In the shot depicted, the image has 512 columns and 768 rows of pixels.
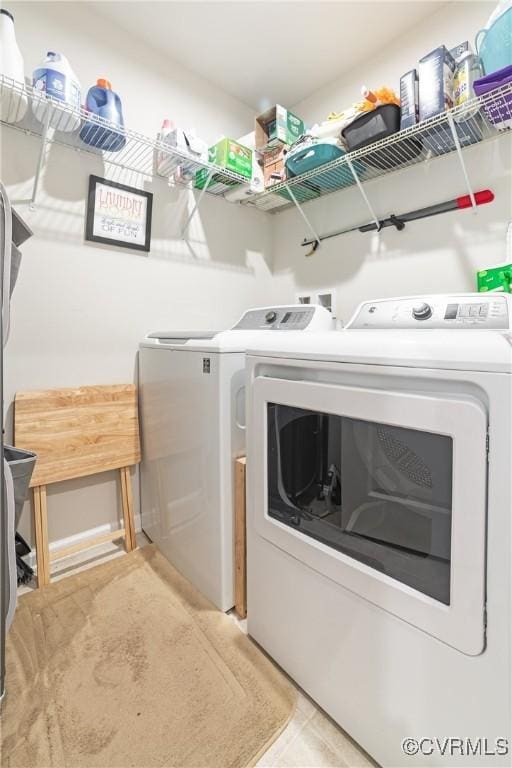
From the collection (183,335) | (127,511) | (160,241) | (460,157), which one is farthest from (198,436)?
(460,157)

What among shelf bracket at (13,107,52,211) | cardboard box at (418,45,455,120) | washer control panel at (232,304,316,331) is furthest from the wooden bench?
cardboard box at (418,45,455,120)

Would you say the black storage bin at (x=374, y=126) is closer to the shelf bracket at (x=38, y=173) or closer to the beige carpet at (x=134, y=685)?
the shelf bracket at (x=38, y=173)

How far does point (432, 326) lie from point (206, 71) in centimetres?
202

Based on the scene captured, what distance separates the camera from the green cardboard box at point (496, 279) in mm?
1355

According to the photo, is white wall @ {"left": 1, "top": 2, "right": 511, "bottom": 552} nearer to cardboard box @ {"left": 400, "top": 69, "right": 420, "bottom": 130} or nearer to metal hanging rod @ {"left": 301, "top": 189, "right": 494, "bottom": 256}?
metal hanging rod @ {"left": 301, "top": 189, "right": 494, "bottom": 256}

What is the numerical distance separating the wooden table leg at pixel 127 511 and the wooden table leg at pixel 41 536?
13.9 inches

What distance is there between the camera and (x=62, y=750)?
0.93 m

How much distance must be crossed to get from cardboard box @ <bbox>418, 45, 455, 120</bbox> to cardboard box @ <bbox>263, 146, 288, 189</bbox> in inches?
29.2

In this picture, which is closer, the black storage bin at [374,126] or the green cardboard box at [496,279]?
the green cardboard box at [496,279]

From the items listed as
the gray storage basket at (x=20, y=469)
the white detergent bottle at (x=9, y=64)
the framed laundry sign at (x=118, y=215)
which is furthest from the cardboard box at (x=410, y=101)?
the gray storage basket at (x=20, y=469)

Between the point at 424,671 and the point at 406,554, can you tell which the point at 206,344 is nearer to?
the point at 406,554

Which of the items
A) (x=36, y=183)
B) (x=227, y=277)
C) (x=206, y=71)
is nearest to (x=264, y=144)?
(x=206, y=71)

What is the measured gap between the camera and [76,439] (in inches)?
66.1

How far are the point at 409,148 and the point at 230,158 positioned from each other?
879 millimetres
